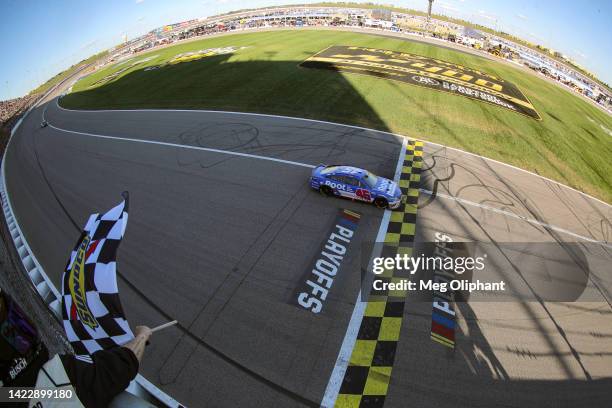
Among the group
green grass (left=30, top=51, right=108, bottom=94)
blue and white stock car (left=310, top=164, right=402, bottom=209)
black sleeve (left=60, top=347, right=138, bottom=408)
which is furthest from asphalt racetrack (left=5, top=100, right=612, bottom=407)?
green grass (left=30, top=51, right=108, bottom=94)

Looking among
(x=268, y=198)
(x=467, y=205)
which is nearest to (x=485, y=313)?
(x=467, y=205)

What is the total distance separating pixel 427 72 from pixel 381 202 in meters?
20.9

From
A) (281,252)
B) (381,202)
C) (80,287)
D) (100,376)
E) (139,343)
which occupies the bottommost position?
(281,252)

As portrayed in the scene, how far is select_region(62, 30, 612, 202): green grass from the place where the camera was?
17.9 meters

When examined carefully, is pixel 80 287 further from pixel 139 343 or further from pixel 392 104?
pixel 392 104

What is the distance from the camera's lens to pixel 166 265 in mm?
10219

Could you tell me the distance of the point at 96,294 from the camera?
2910 millimetres

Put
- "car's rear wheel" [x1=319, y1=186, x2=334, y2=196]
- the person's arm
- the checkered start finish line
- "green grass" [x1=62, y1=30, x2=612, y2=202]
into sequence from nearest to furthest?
the person's arm → the checkered start finish line → "car's rear wheel" [x1=319, y1=186, x2=334, y2=196] → "green grass" [x1=62, y1=30, x2=612, y2=202]

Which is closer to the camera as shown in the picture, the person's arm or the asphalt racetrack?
the person's arm

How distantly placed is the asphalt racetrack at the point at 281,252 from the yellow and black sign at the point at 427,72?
35.0ft

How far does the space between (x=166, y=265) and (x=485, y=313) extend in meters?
9.80

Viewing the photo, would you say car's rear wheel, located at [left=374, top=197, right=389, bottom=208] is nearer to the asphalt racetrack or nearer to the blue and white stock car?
the blue and white stock car

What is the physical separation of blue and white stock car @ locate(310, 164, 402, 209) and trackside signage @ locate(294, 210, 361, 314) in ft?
2.90

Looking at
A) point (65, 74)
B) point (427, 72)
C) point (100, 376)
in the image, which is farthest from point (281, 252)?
point (65, 74)
